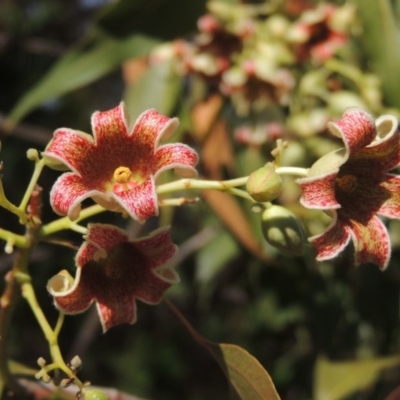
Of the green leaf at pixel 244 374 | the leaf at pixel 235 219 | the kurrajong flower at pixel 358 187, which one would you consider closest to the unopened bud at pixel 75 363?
the green leaf at pixel 244 374

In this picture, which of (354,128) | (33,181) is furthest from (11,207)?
(354,128)

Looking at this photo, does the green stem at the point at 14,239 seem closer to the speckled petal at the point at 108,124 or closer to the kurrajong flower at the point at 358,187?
the speckled petal at the point at 108,124

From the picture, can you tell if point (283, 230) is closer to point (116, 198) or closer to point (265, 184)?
point (265, 184)

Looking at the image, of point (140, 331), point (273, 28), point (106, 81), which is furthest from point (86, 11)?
point (273, 28)

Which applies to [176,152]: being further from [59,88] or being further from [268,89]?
[59,88]

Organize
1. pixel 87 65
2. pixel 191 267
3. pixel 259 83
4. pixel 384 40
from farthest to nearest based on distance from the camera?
pixel 191 267 < pixel 87 65 < pixel 259 83 < pixel 384 40
